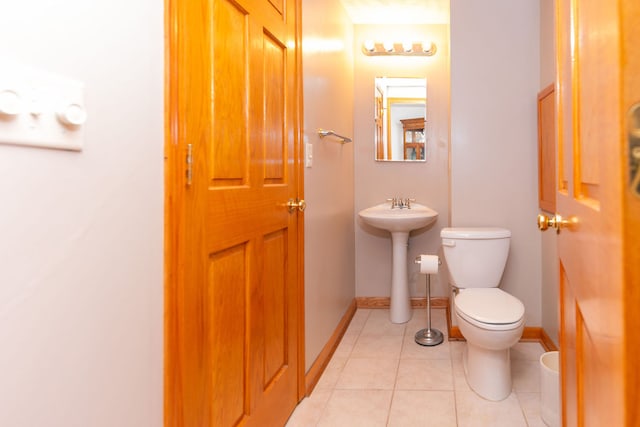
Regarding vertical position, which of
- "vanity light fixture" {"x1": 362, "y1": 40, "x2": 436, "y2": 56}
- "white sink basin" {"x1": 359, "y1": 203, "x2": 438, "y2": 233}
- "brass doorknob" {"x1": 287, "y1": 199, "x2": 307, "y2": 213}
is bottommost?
"white sink basin" {"x1": 359, "y1": 203, "x2": 438, "y2": 233}

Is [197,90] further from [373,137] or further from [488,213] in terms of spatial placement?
[373,137]

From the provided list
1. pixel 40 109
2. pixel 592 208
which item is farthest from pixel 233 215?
pixel 592 208

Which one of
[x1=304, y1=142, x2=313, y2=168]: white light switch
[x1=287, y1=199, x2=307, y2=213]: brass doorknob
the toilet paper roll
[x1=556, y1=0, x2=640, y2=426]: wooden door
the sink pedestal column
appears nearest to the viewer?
[x1=556, y1=0, x2=640, y2=426]: wooden door

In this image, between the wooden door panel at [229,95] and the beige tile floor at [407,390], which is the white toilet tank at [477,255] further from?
the wooden door panel at [229,95]

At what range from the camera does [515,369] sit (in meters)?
2.54

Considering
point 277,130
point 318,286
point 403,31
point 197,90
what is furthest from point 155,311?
point 403,31

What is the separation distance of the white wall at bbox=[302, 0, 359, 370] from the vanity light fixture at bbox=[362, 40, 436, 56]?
188 mm

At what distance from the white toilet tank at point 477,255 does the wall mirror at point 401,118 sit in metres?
1.16

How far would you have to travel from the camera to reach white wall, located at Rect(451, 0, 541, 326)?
9.65 feet

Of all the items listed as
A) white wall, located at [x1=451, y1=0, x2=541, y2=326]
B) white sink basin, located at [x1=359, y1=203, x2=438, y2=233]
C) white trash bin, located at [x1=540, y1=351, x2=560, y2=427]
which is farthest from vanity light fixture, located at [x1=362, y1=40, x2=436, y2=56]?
white trash bin, located at [x1=540, y1=351, x2=560, y2=427]

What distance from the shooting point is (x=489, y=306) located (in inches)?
89.7

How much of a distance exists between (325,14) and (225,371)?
2.08 m

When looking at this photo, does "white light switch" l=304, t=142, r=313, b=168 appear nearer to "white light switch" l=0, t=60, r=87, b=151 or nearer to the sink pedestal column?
the sink pedestal column

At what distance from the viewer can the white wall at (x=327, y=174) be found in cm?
233
